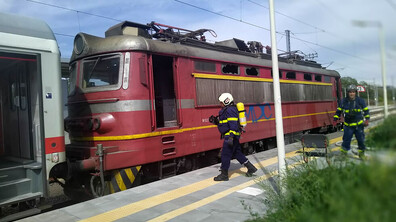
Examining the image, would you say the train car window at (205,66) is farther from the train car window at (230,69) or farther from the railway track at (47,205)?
the railway track at (47,205)

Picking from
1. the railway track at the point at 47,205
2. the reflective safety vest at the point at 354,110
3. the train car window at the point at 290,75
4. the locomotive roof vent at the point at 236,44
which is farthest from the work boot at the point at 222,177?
the train car window at the point at 290,75

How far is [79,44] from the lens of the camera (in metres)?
6.57

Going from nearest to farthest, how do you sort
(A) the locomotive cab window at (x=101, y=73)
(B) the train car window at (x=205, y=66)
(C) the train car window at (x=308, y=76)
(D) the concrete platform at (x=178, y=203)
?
(D) the concrete platform at (x=178, y=203)
(A) the locomotive cab window at (x=101, y=73)
(B) the train car window at (x=205, y=66)
(C) the train car window at (x=308, y=76)

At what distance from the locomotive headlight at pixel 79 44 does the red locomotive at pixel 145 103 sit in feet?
0.05

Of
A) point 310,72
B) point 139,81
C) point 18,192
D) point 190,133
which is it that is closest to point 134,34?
point 139,81

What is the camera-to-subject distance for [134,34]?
6.79 meters

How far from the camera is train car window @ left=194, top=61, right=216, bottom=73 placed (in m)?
7.29

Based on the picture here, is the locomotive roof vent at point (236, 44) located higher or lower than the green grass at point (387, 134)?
higher

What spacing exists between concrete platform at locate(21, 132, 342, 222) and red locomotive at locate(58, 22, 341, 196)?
29.4 inches

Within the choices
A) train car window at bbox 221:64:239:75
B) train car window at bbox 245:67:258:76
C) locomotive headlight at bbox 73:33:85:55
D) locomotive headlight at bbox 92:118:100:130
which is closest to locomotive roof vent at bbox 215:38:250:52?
train car window at bbox 245:67:258:76

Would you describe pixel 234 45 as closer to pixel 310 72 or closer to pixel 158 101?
pixel 158 101

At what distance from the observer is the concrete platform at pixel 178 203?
164 inches

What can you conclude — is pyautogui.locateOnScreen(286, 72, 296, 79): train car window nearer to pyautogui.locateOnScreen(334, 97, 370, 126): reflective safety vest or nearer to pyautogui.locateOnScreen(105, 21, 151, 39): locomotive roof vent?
pyautogui.locateOnScreen(334, 97, 370, 126): reflective safety vest

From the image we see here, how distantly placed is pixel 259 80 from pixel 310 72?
432cm
